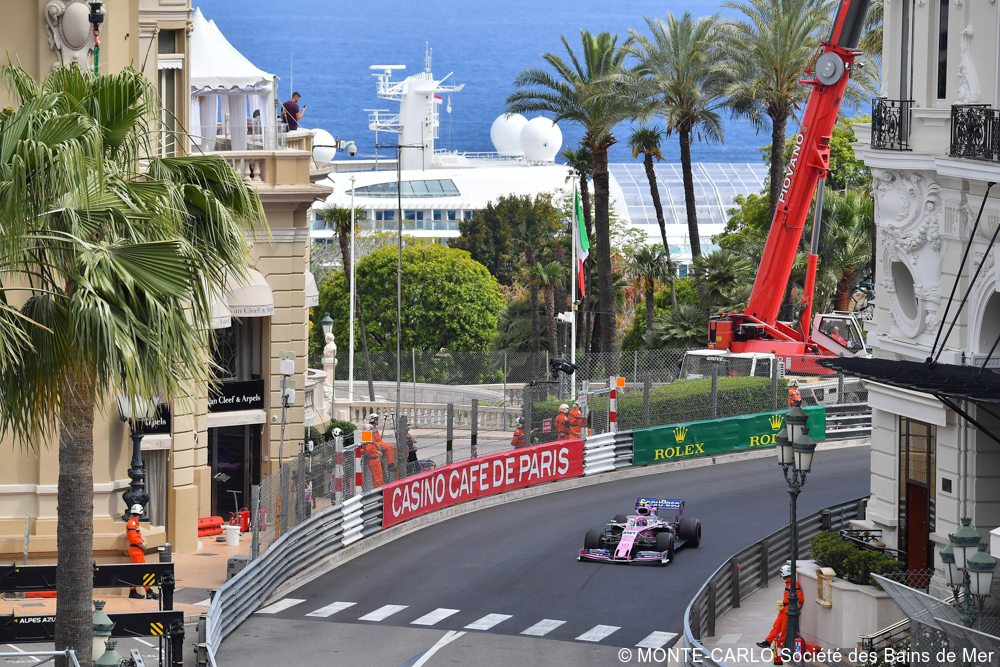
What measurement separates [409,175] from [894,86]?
11512 centimetres

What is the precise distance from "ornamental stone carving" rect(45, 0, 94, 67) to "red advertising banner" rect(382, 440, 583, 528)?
36.3 feet

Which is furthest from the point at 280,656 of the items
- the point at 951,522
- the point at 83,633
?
the point at 951,522

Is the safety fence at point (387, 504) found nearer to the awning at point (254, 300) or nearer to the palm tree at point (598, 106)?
the awning at point (254, 300)

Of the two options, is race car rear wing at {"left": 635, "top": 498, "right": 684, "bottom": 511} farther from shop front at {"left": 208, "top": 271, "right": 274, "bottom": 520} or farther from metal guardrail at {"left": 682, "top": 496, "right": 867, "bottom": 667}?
shop front at {"left": 208, "top": 271, "right": 274, "bottom": 520}

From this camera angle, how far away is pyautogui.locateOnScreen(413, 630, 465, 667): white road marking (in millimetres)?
20188

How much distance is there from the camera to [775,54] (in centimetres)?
4756

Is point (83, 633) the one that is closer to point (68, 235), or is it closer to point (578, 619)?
point (68, 235)

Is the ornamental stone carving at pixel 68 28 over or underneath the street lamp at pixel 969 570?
over

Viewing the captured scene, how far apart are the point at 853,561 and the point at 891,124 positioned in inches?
251

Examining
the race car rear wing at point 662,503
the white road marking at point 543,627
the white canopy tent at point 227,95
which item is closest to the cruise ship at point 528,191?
the white canopy tent at point 227,95

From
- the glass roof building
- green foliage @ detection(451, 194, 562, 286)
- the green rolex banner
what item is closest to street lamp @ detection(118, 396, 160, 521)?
the green rolex banner

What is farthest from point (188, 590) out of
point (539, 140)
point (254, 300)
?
point (539, 140)

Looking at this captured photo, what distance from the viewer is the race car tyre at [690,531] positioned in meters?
27.4

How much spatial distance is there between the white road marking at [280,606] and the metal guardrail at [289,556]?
170 millimetres
